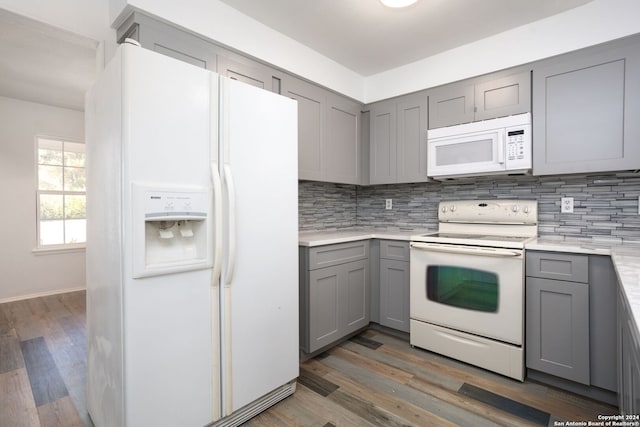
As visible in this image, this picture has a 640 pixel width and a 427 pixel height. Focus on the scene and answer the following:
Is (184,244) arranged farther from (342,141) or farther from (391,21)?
(391,21)

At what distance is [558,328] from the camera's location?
6.45 feet

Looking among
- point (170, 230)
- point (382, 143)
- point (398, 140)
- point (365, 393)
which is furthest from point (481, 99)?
point (170, 230)

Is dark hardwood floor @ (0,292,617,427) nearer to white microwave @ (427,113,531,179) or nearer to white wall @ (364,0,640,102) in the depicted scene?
white microwave @ (427,113,531,179)

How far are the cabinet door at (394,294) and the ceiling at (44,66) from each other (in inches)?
102

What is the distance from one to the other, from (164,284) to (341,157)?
2.00 m

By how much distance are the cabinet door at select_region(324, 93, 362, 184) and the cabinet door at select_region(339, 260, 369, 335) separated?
808mm

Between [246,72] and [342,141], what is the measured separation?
3.62 feet

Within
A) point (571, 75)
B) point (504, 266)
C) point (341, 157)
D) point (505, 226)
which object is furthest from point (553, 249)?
point (341, 157)

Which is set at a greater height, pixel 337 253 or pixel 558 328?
pixel 337 253

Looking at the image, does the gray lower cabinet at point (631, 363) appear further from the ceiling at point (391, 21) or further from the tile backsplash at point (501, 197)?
the ceiling at point (391, 21)

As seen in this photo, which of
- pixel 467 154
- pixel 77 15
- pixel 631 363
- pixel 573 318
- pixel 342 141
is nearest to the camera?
pixel 631 363

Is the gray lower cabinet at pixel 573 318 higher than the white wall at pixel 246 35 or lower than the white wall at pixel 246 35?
lower

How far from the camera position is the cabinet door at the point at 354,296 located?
101 inches

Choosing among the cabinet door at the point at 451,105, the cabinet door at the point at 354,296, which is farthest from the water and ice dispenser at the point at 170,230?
the cabinet door at the point at 451,105
